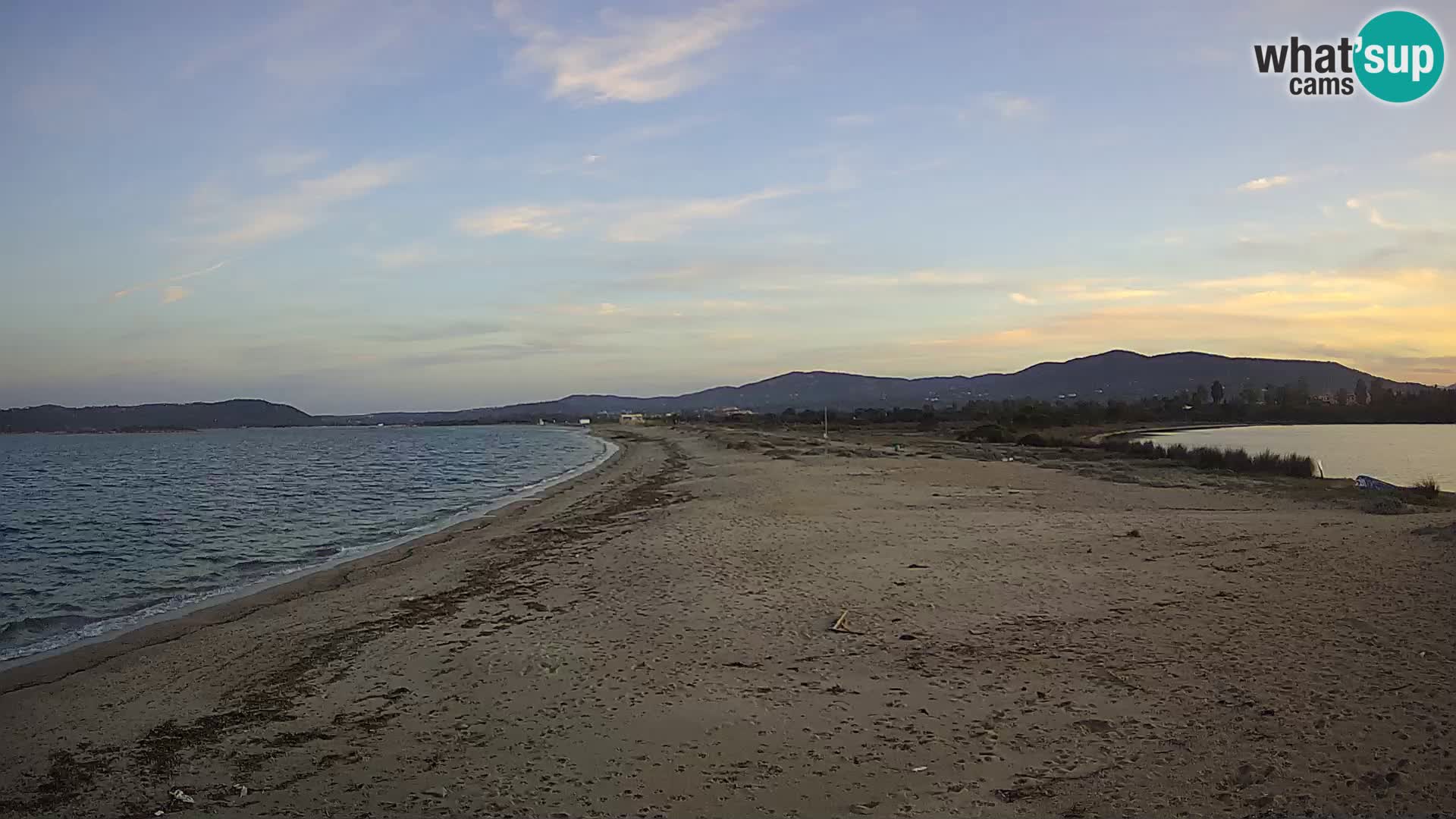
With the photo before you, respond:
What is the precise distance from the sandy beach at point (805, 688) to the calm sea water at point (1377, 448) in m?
23.3

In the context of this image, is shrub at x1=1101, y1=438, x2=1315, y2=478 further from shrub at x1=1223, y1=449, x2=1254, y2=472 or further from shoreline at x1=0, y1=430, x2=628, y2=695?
shoreline at x1=0, y1=430, x2=628, y2=695

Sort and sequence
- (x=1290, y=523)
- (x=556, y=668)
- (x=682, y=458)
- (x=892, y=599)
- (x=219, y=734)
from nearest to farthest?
(x=219, y=734) → (x=556, y=668) → (x=892, y=599) → (x=1290, y=523) → (x=682, y=458)

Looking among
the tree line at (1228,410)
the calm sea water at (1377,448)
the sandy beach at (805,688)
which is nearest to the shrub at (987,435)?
the calm sea water at (1377,448)

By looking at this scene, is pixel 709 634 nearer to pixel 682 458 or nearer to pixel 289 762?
pixel 289 762

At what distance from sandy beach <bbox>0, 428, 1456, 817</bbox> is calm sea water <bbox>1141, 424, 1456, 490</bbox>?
76.5 feet

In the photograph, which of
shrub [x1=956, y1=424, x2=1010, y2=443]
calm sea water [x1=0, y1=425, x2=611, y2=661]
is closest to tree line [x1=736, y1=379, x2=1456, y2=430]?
shrub [x1=956, y1=424, x2=1010, y2=443]

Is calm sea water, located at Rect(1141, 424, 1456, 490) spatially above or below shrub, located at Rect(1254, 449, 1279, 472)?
below

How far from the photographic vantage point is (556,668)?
25.8ft

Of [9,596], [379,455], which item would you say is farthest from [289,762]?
[379,455]

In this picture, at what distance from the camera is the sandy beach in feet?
16.9

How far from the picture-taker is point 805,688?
696 centimetres

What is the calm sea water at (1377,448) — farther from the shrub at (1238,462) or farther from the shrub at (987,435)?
the shrub at (987,435)

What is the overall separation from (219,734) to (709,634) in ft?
13.6

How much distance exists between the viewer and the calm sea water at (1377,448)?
32.6 meters
